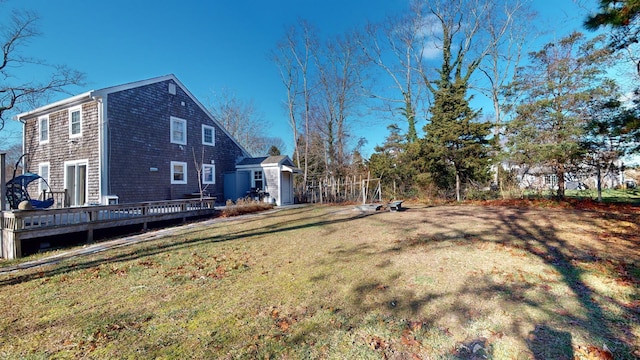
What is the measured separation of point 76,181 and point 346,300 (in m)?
15.1

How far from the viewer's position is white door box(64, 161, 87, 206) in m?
12.5

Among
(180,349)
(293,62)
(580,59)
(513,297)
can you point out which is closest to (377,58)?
(293,62)

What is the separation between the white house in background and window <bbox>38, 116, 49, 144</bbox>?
909 cm

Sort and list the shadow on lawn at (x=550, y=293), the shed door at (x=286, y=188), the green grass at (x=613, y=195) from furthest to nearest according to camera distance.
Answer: the shed door at (x=286, y=188) < the green grass at (x=613, y=195) < the shadow on lawn at (x=550, y=293)

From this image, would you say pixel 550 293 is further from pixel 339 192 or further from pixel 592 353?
pixel 339 192

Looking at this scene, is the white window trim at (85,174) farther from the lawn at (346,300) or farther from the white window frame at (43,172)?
the lawn at (346,300)

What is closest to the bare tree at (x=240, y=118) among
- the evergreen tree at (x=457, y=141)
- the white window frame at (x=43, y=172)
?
the white window frame at (x=43, y=172)

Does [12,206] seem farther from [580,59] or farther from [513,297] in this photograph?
[580,59]

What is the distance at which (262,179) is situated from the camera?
1708 centimetres

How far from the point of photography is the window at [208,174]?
1577cm

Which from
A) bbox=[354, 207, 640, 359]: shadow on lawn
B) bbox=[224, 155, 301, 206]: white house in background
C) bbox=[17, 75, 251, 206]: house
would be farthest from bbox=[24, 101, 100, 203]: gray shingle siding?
bbox=[354, 207, 640, 359]: shadow on lawn

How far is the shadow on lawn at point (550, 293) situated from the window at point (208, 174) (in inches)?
520

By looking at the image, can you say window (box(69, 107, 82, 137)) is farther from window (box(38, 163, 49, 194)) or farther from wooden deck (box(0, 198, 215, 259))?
wooden deck (box(0, 198, 215, 259))

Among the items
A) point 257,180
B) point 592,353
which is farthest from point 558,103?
point 257,180
